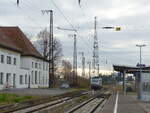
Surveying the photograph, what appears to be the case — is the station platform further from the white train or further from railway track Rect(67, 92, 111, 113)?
the white train

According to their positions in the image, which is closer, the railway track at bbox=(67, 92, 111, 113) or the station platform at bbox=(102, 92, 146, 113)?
the railway track at bbox=(67, 92, 111, 113)

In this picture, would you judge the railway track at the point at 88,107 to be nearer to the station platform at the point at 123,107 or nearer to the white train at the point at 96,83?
the station platform at the point at 123,107

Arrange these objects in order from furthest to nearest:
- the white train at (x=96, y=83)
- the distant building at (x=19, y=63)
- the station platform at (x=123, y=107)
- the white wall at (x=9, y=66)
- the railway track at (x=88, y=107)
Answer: the white train at (x=96, y=83) < the distant building at (x=19, y=63) < the white wall at (x=9, y=66) < the station platform at (x=123, y=107) < the railway track at (x=88, y=107)

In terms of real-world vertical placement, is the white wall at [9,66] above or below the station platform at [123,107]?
above

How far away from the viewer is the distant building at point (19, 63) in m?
58.7

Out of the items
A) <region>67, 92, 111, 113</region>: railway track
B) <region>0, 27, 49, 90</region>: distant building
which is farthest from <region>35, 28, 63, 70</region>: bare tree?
<region>67, 92, 111, 113</region>: railway track

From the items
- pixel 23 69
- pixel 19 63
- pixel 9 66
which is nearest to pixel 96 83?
pixel 23 69

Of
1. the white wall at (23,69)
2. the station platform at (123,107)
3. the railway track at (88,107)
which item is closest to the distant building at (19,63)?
the white wall at (23,69)

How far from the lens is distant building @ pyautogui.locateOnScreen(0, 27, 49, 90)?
58.7 metres

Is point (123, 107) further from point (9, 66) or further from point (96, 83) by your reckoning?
point (96, 83)

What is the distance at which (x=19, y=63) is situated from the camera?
67375mm

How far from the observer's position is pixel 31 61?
244 feet

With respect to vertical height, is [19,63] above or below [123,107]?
above

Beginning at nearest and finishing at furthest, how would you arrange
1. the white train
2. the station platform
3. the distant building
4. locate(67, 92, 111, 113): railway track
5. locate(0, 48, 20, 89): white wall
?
locate(67, 92, 111, 113): railway track, the station platform, locate(0, 48, 20, 89): white wall, the distant building, the white train
